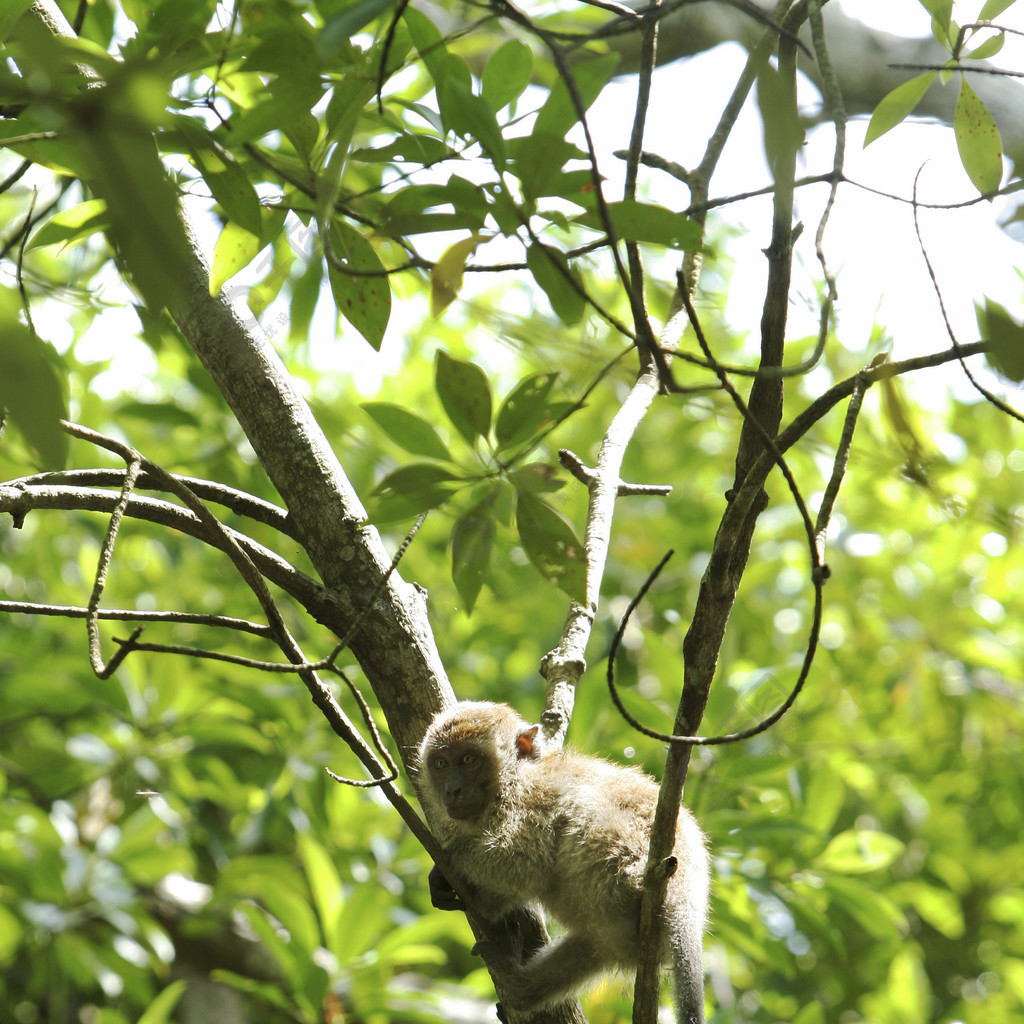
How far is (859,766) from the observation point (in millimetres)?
4895

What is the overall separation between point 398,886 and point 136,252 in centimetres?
487

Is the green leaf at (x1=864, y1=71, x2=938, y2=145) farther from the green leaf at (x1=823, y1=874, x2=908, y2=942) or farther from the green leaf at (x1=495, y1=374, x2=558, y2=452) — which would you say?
the green leaf at (x1=823, y1=874, x2=908, y2=942)

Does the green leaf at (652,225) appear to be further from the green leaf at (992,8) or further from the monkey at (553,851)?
the monkey at (553,851)

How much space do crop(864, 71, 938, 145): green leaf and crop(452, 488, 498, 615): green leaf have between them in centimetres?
106

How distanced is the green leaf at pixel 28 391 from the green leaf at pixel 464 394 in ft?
2.71

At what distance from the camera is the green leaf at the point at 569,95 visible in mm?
1573

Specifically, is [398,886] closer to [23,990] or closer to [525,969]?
[23,990]

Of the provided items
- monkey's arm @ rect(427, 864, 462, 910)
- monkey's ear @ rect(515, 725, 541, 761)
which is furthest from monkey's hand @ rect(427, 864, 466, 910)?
monkey's ear @ rect(515, 725, 541, 761)

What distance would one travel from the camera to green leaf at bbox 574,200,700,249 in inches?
58.8

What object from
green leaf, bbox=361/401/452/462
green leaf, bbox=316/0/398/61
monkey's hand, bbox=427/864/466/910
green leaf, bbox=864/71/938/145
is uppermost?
green leaf, bbox=864/71/938/145

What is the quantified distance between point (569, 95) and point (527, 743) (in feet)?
5.96

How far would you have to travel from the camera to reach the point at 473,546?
170cm

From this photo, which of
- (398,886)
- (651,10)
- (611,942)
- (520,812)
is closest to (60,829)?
(398,886)

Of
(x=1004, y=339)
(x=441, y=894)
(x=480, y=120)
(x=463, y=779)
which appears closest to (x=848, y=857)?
(x=463, y=779)
